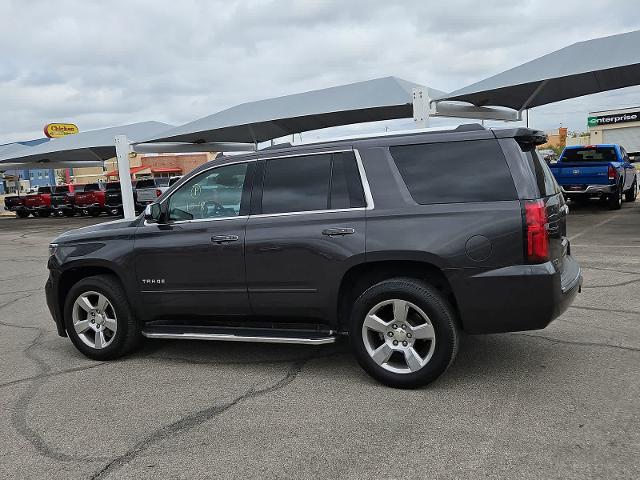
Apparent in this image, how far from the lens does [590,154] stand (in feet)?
58.3

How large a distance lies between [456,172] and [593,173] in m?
14.4

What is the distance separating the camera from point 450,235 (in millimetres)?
3951

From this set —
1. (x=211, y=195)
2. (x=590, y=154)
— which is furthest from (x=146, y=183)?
(x=211, y=195)

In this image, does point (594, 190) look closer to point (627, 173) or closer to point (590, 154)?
point (590, 154)

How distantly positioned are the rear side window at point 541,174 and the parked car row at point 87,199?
869 inches

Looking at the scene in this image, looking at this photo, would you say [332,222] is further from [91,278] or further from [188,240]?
[91,278]

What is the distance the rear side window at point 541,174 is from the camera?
4037mm

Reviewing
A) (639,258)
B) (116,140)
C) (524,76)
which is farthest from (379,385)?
(116,140)

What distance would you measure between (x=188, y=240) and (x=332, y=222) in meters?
1.28

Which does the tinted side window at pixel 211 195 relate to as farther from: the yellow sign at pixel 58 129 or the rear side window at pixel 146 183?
the yellow sign at pixel 58 129

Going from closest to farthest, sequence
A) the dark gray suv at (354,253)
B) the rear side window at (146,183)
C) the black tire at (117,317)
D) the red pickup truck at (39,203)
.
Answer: the dark gray suv at (354,253), the black tire at (117,317), the rear side window at (146,183), the red pickup truck at (39,203)

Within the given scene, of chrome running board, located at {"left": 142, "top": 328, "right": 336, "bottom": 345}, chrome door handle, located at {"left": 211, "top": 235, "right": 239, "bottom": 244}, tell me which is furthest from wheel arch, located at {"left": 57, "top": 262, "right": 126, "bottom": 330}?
chrome door handle, located at {"left": 211, "top": 235, "right": 239, "bottom": 244}

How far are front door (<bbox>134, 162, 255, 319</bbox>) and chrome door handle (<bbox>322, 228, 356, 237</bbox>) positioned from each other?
0.73m

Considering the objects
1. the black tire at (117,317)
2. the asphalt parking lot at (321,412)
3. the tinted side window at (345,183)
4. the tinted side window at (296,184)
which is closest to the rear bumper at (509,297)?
the asphalt parking lot at (321,412)
